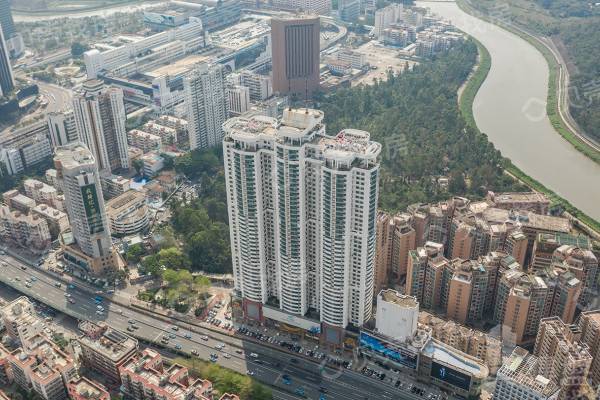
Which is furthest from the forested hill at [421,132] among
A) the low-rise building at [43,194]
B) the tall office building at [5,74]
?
the tall office building at [5,74]

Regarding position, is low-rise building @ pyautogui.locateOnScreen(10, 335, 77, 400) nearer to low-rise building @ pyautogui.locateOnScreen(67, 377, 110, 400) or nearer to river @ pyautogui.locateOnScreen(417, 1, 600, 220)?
low-rise building @ pyautogui.locateOnScreen(67, 377, 110, 400)

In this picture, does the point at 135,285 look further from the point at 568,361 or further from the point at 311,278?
the point at 568,361

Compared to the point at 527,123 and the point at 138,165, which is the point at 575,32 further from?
the point at 138,165

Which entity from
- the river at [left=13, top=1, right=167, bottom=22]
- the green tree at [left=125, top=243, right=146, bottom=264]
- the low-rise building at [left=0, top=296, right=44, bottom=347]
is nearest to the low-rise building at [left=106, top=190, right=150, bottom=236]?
the green tree at [left=125, top=243, right=146, bottom=264]

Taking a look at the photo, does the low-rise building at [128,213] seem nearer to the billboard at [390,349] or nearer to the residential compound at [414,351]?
the residential compound at [414,351]

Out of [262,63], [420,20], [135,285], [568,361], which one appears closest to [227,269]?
[135,285]

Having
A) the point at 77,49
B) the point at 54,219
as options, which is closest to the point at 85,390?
the point at 54,219
